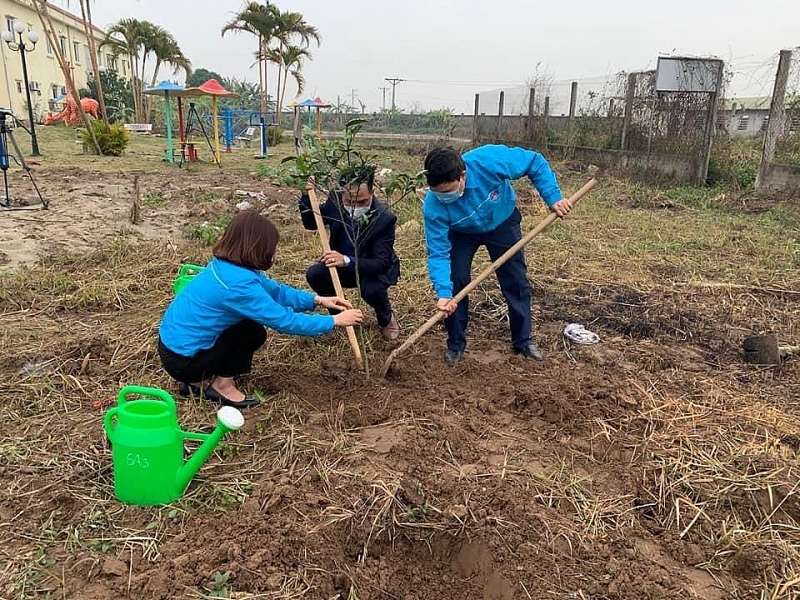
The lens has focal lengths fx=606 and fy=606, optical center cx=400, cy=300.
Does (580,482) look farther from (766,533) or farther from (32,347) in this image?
(32,347)

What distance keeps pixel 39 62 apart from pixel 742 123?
31.7 meters

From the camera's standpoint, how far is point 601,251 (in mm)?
6371

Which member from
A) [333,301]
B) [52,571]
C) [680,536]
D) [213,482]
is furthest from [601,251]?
[52,571]

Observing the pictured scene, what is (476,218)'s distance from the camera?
11.7 ft

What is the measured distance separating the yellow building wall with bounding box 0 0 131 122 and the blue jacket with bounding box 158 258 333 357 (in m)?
24.0

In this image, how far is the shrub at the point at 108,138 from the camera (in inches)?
585

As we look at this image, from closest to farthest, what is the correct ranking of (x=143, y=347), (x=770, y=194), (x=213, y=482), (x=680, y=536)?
(x=680, y=536), (x=213, y=482), (x=143, y=347), (x=770, y=194)

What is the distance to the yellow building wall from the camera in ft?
86.6

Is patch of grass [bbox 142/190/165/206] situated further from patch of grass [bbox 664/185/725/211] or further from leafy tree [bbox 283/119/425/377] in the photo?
patch of grass [bbox 664/185/725/211]

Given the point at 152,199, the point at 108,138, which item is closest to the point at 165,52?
the point at 108,138

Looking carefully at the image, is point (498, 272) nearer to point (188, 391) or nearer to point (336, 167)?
point (336, 167)

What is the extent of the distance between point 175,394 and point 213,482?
2.96 ft

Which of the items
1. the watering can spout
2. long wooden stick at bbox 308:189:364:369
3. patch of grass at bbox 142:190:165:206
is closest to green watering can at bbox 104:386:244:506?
the watering can spout

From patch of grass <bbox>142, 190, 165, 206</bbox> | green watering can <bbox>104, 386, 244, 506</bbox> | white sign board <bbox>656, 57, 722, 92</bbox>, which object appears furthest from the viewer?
white sign board <bbox>656, 57, 722, 92</bbox>
